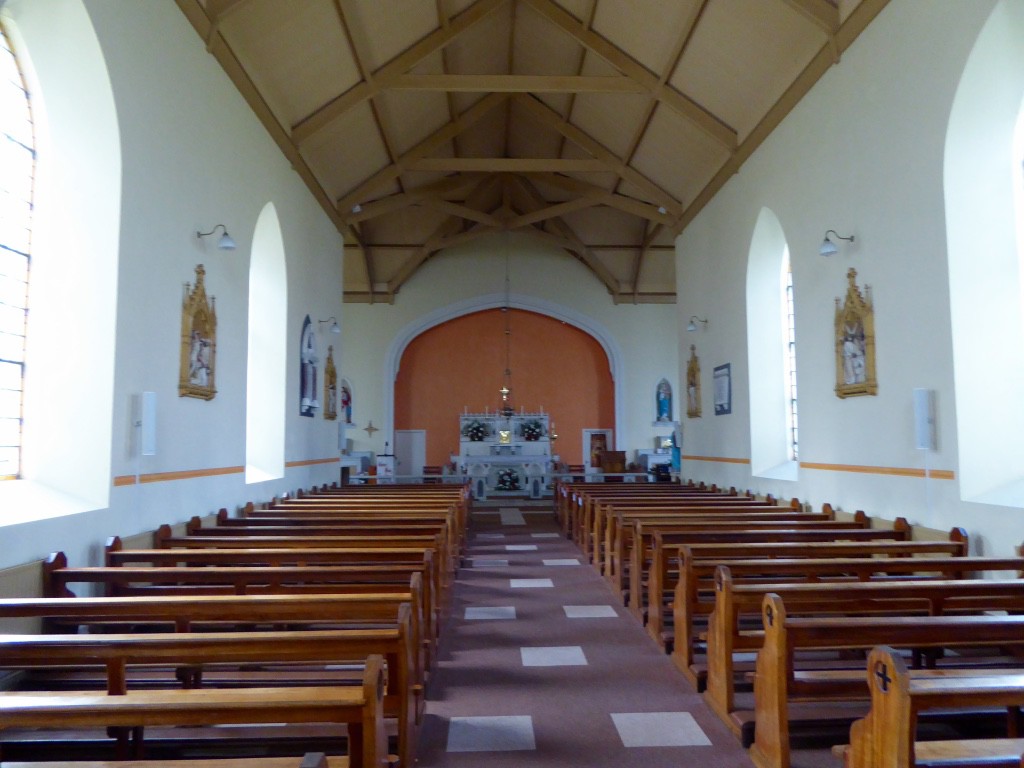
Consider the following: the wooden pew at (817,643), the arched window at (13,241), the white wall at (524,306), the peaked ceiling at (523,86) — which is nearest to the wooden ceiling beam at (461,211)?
the peaked ceiling at (523,86)

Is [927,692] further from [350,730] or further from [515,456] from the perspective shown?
[515,456]

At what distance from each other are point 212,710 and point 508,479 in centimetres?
1370

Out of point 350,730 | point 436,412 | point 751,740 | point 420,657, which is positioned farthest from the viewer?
point 436,412

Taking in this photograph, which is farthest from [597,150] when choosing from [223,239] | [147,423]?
[147,423]

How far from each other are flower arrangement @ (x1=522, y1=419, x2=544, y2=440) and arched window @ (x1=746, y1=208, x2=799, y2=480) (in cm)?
633

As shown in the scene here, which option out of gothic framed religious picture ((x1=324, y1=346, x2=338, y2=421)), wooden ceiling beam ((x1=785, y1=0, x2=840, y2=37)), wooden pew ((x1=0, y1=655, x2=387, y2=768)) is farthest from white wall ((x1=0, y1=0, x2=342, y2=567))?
wooden ceiling beam ((x1=785, y1=0, x2=840, y2=37))

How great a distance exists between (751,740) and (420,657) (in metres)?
1.46

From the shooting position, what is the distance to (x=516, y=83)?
9.55 metres

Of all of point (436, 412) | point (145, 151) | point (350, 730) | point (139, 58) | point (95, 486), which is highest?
point (139, 58)

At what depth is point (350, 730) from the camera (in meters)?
1.97

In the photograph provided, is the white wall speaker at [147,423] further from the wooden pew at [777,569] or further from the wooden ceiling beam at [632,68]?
the wooden ceiling beam at [632,68]

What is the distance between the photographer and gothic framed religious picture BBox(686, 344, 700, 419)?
12.3m

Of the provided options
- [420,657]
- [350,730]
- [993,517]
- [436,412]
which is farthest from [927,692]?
[436,412]

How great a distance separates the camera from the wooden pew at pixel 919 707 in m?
1.97
